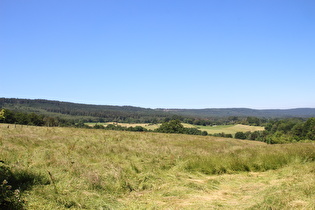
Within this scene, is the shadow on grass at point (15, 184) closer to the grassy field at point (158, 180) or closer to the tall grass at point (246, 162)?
the grassy field at point (158, 180)

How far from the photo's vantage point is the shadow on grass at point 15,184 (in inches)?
147

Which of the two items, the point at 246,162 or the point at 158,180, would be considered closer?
the point at 158,180

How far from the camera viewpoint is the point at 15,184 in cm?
498

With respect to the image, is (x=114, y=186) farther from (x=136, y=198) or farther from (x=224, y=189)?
(x=224, y=189)

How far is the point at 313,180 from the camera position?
503 cm

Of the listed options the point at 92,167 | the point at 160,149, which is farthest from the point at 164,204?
the point at 160,149

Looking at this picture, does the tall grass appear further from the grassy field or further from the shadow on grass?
the shadow on grass

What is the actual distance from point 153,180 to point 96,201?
2.09 metres

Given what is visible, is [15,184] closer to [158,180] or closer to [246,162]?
[158,180]

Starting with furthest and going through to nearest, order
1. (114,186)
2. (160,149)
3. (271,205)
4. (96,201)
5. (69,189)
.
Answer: (160,149)
(114,186)
(69,189)
(96,201)
(271,205)

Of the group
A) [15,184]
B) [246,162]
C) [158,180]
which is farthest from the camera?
[246,162]

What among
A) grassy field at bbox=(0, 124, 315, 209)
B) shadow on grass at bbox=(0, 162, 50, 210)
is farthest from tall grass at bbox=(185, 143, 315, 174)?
shadow on grass at bbox=(0, 162, 50, 210)

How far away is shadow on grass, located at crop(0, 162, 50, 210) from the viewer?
12.3 feet

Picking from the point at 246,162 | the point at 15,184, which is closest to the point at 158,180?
the point at 15,184
